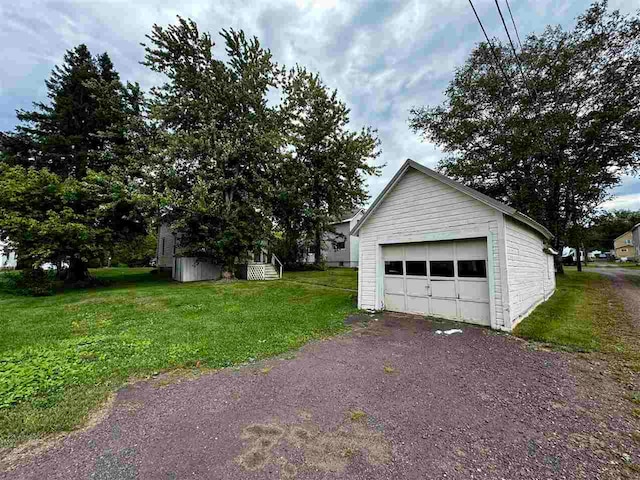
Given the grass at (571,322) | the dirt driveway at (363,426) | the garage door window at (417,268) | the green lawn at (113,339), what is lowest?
the grass at (571,322)

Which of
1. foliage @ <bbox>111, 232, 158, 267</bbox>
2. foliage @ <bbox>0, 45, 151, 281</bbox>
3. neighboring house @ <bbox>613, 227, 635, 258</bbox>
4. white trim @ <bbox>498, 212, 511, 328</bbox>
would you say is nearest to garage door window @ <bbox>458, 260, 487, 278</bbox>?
white trim @ <bbox>498, 212, 511, 328</bbox>

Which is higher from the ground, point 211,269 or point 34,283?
point 211,269

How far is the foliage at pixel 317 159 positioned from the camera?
18.8 m

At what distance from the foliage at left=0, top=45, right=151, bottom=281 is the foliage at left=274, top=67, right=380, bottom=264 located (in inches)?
339

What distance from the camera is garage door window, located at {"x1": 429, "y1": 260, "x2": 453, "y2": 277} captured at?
24.6 feet

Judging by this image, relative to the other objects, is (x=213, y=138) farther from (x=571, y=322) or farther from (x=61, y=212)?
(x=571, y=322)

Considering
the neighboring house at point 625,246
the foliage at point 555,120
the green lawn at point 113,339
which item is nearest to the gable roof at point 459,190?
the green lawn at point 113,339

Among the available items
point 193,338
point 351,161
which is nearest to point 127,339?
point 193,338

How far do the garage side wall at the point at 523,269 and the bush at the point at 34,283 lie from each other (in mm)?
17922

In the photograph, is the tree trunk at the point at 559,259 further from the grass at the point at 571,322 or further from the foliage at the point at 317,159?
the foliage at the point at 317,159

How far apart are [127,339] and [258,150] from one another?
12409mm

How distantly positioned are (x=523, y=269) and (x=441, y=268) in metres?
2.41

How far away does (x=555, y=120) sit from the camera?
15.3 metres

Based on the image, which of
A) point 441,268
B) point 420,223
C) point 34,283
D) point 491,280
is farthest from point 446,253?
point 34,283
